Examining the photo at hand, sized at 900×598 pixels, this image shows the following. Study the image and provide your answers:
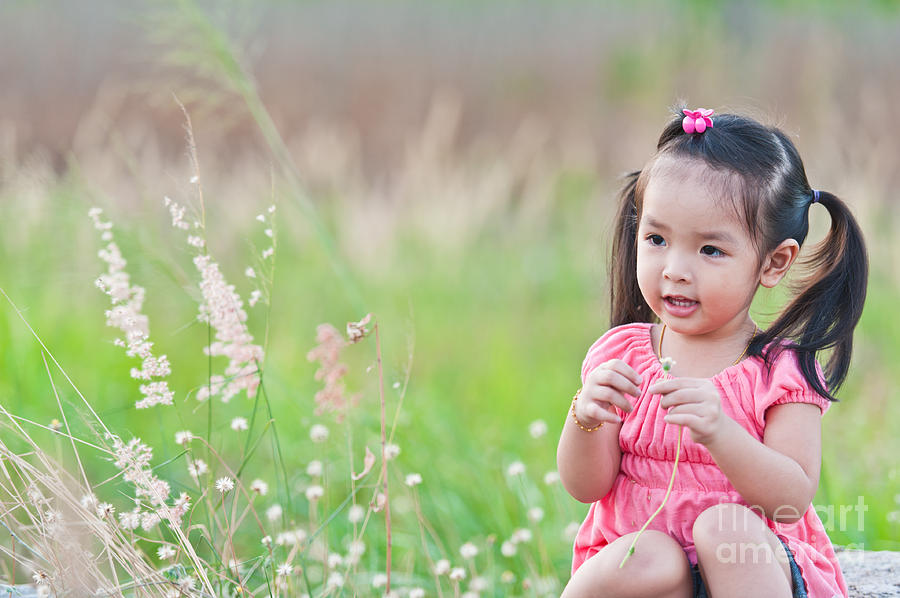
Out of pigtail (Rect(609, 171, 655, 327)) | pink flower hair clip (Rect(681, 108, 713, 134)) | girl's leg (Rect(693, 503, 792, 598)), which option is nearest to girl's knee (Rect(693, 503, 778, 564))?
girl's leg (Rect(693, 503, 792, 598))

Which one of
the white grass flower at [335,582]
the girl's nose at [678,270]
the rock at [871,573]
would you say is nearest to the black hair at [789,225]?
the girl's nose at [678,270]

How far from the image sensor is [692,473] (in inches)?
71.6

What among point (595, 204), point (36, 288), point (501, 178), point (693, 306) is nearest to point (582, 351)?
point (501, 178)

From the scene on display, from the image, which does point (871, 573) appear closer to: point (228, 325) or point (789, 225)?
point (789, 225)

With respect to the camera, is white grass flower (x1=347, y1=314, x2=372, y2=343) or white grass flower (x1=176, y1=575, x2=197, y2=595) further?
white grass flower (x1=347, y1=314, x2=372, y2=343)

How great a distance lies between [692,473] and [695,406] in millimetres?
258

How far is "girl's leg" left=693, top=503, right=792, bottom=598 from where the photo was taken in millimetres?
1629

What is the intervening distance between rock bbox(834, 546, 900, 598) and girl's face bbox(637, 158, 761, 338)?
795 millimetres

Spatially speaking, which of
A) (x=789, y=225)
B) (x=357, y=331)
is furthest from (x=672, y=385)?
(x=357, y=331)

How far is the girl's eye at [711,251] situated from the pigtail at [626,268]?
315 millimetres

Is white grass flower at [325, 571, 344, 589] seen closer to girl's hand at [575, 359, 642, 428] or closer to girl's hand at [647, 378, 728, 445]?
girl's hand at [575, 359, 642, 428]

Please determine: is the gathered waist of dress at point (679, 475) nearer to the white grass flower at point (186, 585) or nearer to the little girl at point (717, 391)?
the little girl at point (717, 391)

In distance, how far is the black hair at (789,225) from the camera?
179cm

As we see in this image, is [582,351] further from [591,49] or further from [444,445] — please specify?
[591,49]
